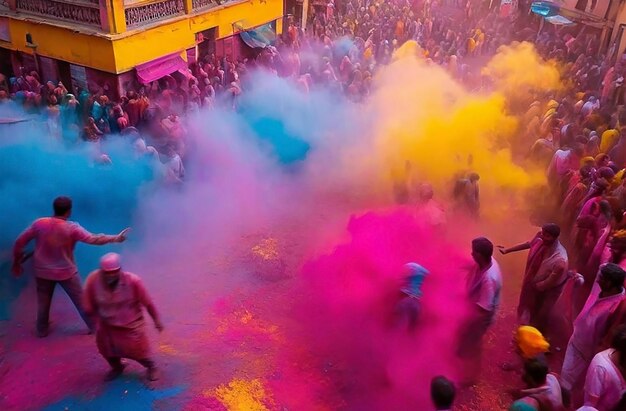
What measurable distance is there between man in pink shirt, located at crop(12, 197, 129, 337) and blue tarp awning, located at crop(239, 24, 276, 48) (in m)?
12.2

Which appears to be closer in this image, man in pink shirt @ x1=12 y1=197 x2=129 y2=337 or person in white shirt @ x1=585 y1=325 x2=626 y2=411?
person in white shirt @ x1=585 y1=325 x2=626 y2=411

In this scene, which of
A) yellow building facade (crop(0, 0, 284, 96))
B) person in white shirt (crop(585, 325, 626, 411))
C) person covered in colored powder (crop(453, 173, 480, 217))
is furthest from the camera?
yellow building facade (crop(0, 0, 284, 96))

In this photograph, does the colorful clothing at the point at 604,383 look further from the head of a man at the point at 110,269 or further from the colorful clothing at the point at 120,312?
the head of a man at the point at 110,269

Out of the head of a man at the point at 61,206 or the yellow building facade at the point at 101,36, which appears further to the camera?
the yellow building facade at the point at 101,36

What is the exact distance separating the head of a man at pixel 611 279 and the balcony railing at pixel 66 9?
35.4ft

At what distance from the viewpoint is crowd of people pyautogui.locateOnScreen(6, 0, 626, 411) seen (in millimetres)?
4590

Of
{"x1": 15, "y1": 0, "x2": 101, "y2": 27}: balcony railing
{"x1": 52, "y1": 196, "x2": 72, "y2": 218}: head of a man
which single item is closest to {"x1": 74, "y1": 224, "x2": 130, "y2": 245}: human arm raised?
{"x1": 52, "y1": 196, "x2": 72, "y2": 218}: head of a man

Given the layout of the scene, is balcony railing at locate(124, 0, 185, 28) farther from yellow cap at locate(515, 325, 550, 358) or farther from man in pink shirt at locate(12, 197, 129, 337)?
yellow cap at locate(515, 325, 550, 358)

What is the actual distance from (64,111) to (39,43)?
384cm

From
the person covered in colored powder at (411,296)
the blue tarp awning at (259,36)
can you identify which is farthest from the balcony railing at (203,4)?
the person covered in colored powder at (411,296)

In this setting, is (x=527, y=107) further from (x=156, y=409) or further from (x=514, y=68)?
(x=156, y=409)

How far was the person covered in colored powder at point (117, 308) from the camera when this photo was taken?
4613mm

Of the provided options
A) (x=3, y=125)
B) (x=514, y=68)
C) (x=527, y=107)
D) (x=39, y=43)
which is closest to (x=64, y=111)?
(x=3, y=125)

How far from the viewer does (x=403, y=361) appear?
17.9 ft
